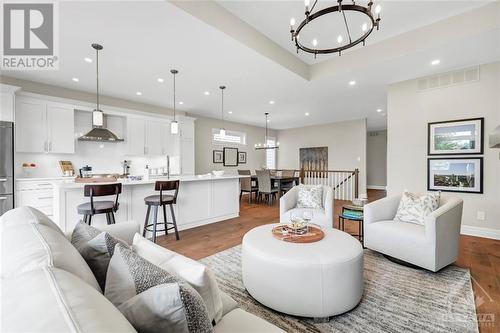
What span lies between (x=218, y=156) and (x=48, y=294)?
7.47 meters

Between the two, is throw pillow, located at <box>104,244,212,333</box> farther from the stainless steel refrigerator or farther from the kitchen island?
the stainless steel refrigerator

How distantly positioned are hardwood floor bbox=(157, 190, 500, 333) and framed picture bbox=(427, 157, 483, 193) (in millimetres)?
821

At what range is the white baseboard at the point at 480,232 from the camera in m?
3.44

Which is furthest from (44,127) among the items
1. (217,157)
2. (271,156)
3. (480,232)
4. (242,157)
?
(480,232)

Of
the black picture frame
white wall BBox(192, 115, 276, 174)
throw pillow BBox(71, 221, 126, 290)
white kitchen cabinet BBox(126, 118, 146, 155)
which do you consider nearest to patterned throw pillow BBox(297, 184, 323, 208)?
throw pillow BBox(71, 221, 126, 290)

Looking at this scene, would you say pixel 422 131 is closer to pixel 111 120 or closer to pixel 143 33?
pixel 143 33

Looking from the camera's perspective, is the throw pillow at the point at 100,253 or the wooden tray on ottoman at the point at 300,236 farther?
the wooden tray on ottoman at the point at 300,236

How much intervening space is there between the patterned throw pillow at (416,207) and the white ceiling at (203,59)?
2065 millimetres

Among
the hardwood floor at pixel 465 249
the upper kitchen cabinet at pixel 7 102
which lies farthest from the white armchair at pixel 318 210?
the upper kitchen cabinet at pixel 7 102

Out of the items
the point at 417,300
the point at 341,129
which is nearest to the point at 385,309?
the point at 417,300

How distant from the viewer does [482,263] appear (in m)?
2.61

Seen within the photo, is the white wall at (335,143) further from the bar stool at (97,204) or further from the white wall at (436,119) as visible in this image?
the bar stool at (97,204)

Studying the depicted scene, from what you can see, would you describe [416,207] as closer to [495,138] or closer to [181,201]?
[495,138]

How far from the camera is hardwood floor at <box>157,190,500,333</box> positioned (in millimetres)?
1820
